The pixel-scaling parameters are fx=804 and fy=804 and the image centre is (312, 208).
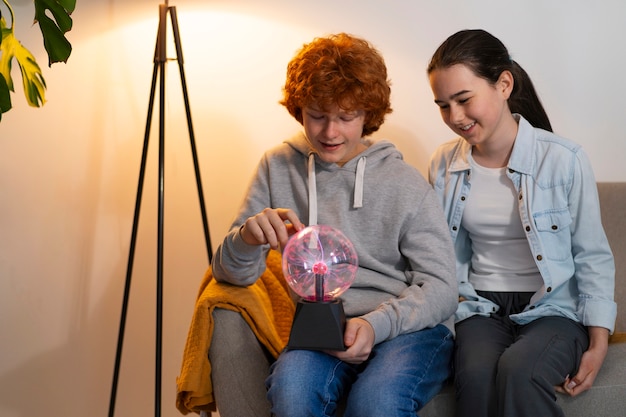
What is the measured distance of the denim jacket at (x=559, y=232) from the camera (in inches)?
73.0

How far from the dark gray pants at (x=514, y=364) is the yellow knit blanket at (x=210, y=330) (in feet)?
1.34

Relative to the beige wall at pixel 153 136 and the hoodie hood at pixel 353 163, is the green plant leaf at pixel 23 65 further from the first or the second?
the hoodie hood at pixel 353 163

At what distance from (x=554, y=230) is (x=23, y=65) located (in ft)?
4.66

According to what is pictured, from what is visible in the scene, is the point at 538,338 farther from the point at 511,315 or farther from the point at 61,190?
the point at 61,190

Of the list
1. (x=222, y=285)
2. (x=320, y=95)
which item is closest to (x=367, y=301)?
(x=222, y=285)

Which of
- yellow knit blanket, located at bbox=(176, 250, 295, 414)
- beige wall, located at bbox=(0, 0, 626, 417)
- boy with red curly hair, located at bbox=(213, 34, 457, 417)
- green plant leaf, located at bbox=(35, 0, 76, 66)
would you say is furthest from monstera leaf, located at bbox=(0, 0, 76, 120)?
yellow knit blanket, located at bbox=(176, 250, 295, 414)

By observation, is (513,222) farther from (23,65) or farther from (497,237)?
(23,65)

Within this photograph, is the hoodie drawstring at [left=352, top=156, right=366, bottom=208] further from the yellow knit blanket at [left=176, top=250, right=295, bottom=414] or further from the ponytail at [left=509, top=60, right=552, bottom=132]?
the ponytail at [left=509, top=60, right=552, bottom=132]

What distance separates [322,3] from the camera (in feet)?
8.21

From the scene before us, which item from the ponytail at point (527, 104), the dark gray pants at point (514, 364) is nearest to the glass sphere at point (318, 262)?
the dark gray pants at point (514, 364)

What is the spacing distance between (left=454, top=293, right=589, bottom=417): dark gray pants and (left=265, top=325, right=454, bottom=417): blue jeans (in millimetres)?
83

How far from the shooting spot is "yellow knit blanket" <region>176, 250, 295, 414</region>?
1.75 meters

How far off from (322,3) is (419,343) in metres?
1.25

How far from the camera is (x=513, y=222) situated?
6.40ft
